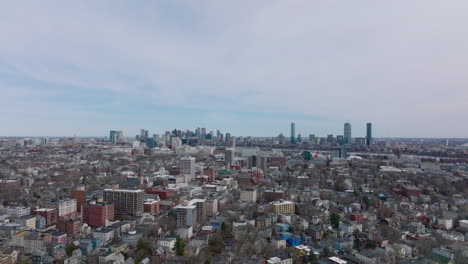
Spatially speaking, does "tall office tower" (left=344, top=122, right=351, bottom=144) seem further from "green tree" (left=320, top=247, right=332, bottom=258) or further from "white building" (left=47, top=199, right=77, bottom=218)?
"green tree" (left=320, top=247, right=332, bottom=258)

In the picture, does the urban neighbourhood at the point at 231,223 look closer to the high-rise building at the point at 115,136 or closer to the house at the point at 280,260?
the house at the point at 280,260

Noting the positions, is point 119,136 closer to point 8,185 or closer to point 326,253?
point 8,185

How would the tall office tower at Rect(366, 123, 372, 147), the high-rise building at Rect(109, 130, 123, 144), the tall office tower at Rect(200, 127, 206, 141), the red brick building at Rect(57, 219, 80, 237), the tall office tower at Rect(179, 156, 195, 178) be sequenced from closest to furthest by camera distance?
the red brick building at Rect(57, 219, 80, 237) < the tall office tower at Rect(179, 156, 195, 178) < the tall office tower at Rect(366, 123, 372, 147) < the high-rise building at Rect(109, 130, 123, 144) < the tall office tower at Rect(200, 127, 206, 141)

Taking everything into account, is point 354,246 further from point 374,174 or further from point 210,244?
point 374,174

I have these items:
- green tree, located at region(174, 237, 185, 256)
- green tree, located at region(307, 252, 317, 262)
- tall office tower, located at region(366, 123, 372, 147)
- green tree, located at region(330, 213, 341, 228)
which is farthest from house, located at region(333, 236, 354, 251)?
tall office tower, located at region(366, 123, 372, 147)

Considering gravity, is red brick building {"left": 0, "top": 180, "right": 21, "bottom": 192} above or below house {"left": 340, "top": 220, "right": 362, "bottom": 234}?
above

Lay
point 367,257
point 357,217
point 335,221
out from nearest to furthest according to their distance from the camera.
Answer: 1. point 367,257
2. point 335,221
3. point 357,217

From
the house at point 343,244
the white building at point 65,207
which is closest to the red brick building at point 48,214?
the white building at point 65,207

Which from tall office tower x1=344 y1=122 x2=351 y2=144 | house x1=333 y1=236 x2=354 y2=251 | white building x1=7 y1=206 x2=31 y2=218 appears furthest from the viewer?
tall office tower x1=344 y1=122 x2=351 y2=144

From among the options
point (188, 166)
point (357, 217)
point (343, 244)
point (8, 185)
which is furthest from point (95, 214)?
point (188, 166)
